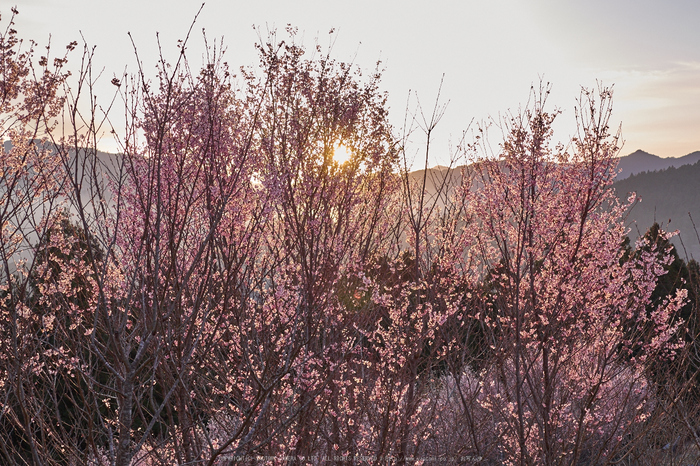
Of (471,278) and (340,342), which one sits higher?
(471,278)

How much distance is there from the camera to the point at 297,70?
5129 millimetres

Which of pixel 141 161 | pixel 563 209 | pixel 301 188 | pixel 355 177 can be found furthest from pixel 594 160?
pixel 141 161

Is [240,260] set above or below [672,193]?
below

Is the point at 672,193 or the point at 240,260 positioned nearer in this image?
the point at 240,260

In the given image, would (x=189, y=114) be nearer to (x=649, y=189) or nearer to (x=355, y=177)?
(x=355, y=177)

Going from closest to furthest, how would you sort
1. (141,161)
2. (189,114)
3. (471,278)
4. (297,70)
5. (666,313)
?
(189,114) → (141,161) → (297,70) → (666,313) → (471,278)

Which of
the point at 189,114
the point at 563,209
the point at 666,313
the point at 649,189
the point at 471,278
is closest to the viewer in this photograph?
the point at 189,114

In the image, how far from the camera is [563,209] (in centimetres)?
622

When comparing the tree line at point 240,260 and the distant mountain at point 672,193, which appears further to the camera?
the distant mountain at point 672,193

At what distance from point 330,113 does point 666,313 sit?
552 centimetres

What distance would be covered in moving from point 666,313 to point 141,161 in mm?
6948

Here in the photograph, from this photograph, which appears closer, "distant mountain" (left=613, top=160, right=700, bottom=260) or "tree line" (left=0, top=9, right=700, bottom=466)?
"tree line" (left=0, top=9, right=700, bottom=466)

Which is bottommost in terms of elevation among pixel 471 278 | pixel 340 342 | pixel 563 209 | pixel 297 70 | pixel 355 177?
pixel 340 342

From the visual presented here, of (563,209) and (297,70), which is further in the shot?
(563,209)
